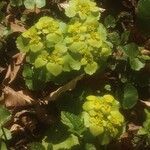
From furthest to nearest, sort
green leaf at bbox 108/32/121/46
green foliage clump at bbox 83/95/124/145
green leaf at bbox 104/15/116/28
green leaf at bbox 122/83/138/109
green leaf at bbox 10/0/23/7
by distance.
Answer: green leaf at bbox 10/0/23/7 < green leaf at bbox 104/15/116/28 < green leaf at bbox 108/32/121/46 < green leaf at bbox 122/83/138/109 < green foliage clump at bbox 83/95/124/145

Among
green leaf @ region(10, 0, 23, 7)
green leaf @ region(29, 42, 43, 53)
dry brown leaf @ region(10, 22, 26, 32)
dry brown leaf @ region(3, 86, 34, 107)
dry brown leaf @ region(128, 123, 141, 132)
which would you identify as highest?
green leaf @ region(29, 42, 43, 53)

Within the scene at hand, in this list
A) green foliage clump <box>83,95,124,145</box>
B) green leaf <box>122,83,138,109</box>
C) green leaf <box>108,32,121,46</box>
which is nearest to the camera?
green foliage clump <box>83,95,124,145</box>

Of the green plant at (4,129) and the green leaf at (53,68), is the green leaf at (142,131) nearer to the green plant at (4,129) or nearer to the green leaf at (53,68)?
the green leaf at (53,68)

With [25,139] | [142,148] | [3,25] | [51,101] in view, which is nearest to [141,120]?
[142,148]

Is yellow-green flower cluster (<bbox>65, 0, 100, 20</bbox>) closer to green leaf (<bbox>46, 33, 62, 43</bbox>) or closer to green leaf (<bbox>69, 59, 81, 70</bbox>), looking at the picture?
green leaf (<bbox>46, 33, 62, 43</bbox>)

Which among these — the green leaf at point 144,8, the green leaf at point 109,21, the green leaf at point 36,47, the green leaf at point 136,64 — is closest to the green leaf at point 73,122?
the green leaf at point 36,47

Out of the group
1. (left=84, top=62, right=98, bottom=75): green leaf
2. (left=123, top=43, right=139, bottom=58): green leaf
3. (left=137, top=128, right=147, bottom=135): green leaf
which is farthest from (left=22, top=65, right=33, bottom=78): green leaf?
(left=137, top=128, right=147, bottom=135): green leaf
